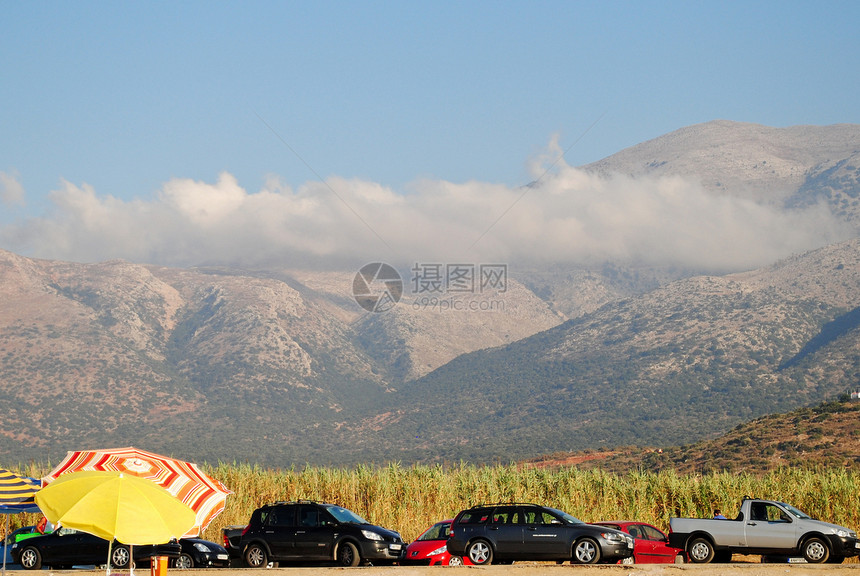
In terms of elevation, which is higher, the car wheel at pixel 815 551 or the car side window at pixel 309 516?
the car side window at pixel 309 516

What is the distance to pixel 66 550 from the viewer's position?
22.5 meters

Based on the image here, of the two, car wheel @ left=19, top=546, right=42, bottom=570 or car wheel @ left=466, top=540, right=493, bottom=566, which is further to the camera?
→ car wheel @ left=19, top=546, right=42, bottom=570

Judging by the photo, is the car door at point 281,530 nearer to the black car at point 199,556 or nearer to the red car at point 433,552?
the black car at point 199,556

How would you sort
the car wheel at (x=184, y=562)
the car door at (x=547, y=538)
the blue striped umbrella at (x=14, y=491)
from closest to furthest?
the blue striped umbrella at (x=14, y=491), the car door at (x=547, y=538), the car wheel at (x=184, y=562)

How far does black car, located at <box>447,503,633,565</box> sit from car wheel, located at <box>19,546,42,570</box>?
32.7 ft

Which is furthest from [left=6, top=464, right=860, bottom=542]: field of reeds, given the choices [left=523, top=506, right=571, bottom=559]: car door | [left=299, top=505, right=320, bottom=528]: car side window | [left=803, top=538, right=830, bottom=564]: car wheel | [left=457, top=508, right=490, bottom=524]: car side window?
[left=523, top=506, right=571, bottom=559]: car door

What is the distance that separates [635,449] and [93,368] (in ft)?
321

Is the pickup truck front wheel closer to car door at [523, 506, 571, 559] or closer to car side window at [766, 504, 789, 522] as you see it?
car side window at [766, 504, 789, 522]

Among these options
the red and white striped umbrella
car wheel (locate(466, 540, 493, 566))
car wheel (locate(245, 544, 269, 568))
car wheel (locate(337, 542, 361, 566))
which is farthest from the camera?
car wheel (locate(245, 544, 269, 568))

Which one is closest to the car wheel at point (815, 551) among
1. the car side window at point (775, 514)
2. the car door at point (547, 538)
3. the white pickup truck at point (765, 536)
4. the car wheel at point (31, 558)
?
the white pickup truck at point (765, 536)

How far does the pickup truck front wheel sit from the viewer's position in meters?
22.5

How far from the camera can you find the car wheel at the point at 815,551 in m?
21.4

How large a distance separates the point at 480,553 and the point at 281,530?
15.7 ft

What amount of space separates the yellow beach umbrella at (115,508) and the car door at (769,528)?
14419mm
